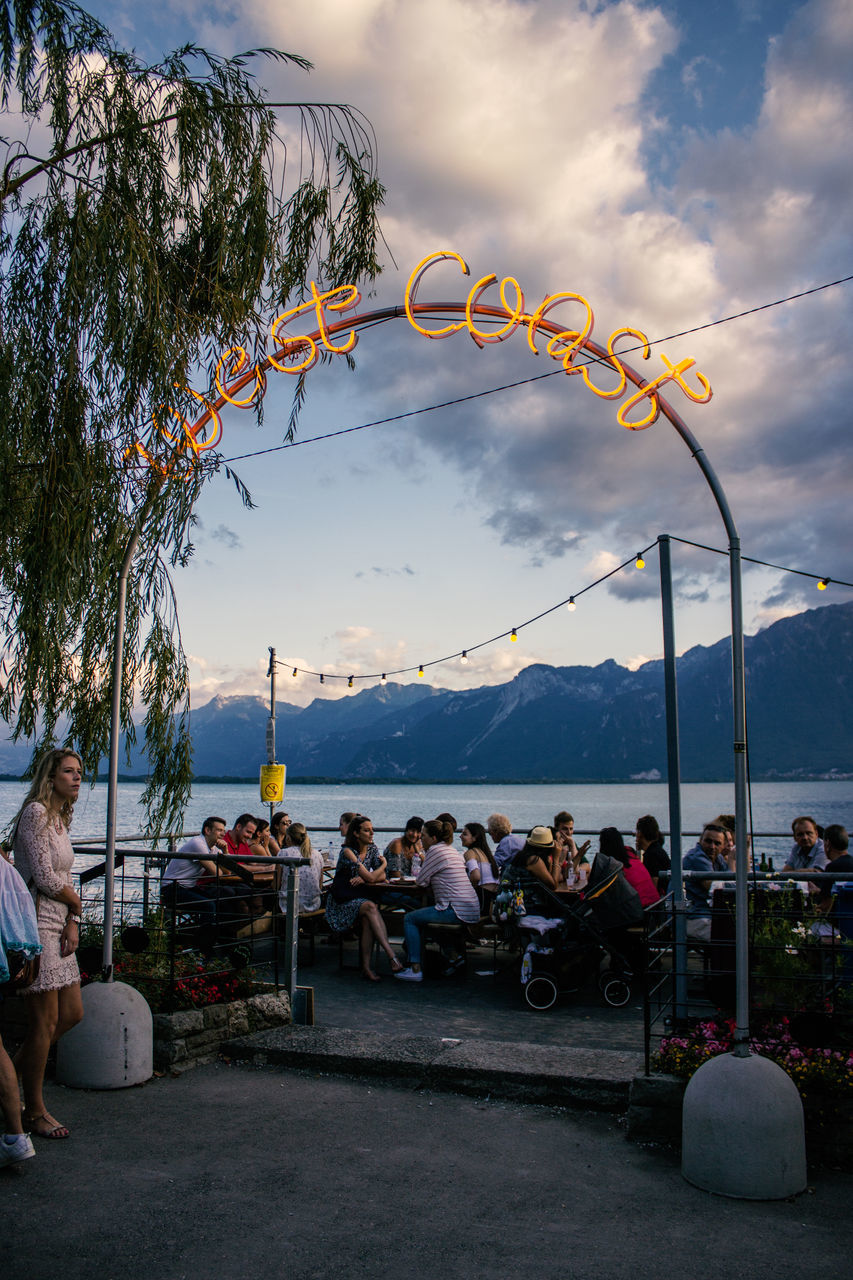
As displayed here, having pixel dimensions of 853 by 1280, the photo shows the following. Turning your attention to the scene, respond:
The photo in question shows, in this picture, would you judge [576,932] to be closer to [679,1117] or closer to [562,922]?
[562,922]

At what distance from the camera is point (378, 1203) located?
3.98 meters

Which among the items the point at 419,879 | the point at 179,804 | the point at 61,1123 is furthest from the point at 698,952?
the point at 61,1123

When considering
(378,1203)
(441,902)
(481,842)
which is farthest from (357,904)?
(378,1203)

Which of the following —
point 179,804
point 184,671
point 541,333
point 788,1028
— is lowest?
point 788,1028

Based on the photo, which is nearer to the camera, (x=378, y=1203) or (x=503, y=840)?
(x=378, y=1203)

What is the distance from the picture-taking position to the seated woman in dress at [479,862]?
423 inches

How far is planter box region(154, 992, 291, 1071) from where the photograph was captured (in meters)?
5.84

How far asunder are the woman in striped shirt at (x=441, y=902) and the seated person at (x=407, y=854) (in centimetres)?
224

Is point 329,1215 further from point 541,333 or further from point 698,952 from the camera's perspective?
point 698,952

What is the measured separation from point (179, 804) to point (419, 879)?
3730 mm

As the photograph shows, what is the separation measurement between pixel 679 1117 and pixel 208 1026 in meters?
2.93

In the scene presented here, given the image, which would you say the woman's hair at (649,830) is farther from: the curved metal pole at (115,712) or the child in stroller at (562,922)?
the curved metal pole at (115,712)

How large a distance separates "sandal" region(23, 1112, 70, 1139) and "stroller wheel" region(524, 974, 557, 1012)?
4.28 meters

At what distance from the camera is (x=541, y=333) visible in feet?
21.9
